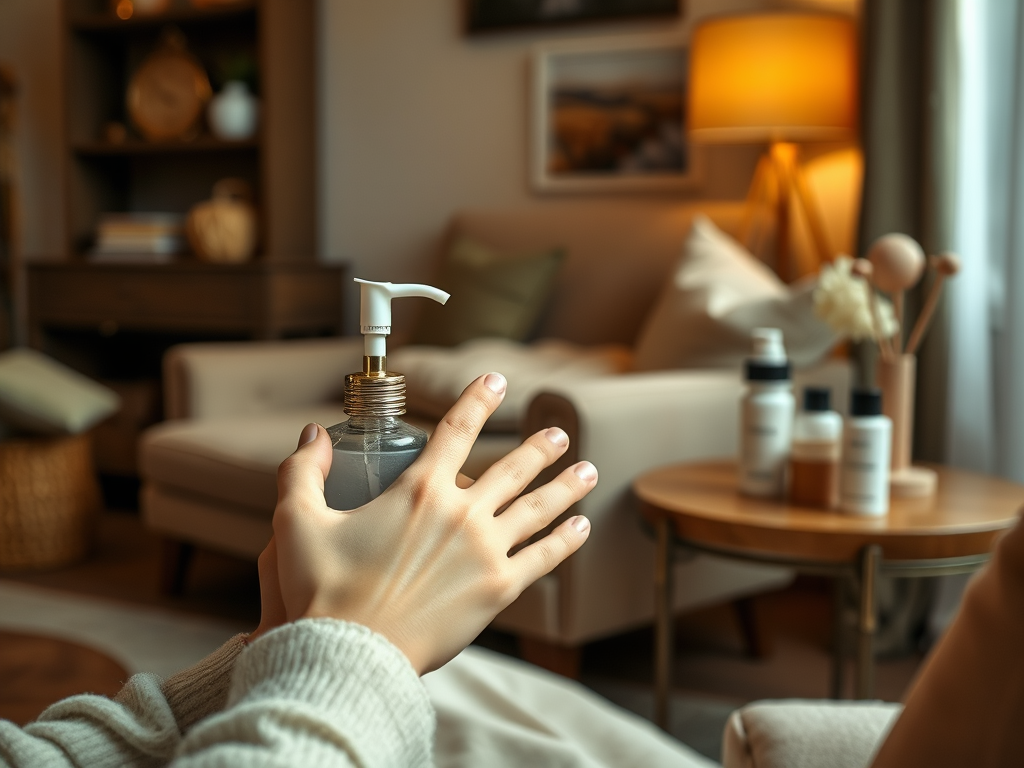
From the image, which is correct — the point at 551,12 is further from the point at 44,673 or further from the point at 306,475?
the point at 306,475

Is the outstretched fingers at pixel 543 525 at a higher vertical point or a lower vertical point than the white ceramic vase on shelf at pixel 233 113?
lower

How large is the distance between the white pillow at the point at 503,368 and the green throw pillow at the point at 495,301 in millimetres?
33

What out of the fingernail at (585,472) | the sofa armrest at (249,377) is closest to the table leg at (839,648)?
the sofa armrest at (249,377)

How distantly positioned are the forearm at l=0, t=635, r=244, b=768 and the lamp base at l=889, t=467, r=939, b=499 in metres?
1.30

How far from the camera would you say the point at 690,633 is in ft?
7.70

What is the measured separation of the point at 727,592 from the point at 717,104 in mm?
1096

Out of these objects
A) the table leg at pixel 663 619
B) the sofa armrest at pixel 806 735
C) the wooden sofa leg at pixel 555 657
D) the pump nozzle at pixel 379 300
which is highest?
the pump nozzle at pixel 379 300

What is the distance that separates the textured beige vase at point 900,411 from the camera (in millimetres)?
1549

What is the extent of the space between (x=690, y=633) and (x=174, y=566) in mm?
1228

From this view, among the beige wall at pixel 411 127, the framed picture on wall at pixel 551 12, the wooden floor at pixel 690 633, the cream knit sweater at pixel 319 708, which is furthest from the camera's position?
the beige wall at pixel 411 127

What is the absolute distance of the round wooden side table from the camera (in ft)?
4.48

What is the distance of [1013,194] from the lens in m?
1.99

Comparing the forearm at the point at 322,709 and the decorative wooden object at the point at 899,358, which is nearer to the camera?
the forearm at the point at 322,709

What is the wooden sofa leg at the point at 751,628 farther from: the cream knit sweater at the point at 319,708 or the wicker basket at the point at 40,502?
the cream knit sweater at the point at 319,708
